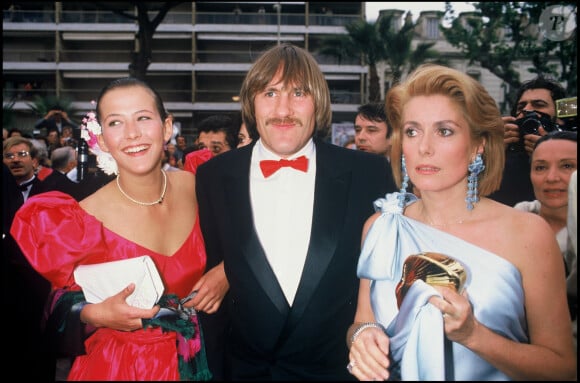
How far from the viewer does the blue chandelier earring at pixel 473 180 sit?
1.98 metres

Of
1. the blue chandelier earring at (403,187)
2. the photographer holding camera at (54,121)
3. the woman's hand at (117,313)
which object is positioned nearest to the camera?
the blue chandelier earring at (403,187)

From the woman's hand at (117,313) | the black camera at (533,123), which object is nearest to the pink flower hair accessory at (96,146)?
the woman's hand at (117,313)

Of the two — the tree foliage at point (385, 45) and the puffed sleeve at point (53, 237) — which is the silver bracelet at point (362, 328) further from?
the tree foliage at point (385, 45)

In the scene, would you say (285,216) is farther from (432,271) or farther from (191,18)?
(191,18)

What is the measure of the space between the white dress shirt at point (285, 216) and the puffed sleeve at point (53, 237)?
2.49ft

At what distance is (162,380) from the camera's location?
94.0 inches

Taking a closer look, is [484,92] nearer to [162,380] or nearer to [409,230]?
[409,230]

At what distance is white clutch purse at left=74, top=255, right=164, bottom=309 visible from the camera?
2248 mm

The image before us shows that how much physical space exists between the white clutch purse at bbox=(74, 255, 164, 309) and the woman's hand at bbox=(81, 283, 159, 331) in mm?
29

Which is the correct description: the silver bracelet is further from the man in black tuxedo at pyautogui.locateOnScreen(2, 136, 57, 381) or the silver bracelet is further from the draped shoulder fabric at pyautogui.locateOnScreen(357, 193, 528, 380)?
the man in black tuxedo at pyautogui.locateOnScreen(2, 136, 57, 381)

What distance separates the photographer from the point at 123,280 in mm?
2258

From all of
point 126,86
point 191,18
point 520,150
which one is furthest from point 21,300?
point 191,18

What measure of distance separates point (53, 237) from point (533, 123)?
2.64 m

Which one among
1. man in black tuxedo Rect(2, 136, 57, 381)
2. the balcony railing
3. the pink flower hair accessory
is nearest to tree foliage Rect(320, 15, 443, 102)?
the balcony railing
